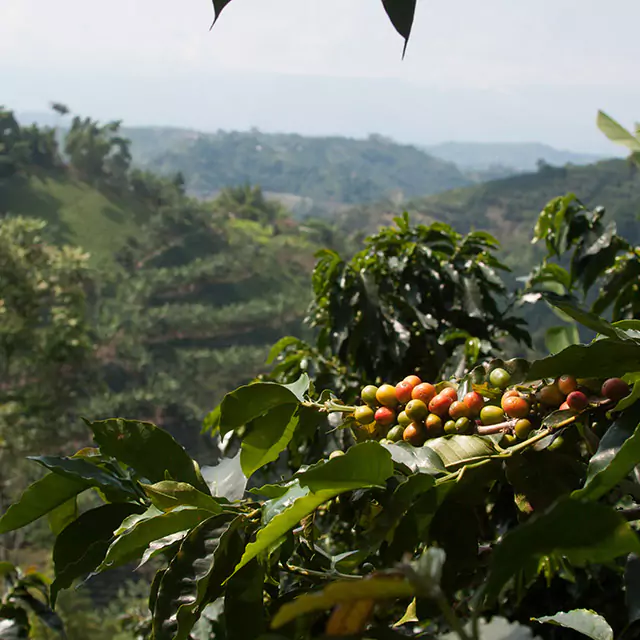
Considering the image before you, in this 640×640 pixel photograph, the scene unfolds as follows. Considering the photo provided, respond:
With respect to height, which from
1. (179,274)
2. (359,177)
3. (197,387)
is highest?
(359,177)

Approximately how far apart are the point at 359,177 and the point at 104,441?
2171 inches

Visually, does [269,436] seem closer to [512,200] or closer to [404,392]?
[404,392]

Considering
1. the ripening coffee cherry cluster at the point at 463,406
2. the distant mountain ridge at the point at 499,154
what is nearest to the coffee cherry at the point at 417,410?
the ripening coffee cherry cluster at the point at 463,406

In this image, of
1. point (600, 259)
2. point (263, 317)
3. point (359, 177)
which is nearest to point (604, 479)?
point (600, 259)

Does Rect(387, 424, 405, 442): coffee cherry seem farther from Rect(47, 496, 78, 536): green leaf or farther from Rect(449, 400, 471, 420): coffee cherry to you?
Rect(47, 496, 78, 536): green leaf

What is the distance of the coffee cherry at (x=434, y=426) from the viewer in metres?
0.47

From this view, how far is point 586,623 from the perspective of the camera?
1.64 feet

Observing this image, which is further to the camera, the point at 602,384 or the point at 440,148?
the point at 440,148

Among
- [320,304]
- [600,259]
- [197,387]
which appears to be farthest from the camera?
[197,387]

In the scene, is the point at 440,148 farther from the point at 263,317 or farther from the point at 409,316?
the point at 409,316

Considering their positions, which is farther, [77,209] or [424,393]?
[77,209]

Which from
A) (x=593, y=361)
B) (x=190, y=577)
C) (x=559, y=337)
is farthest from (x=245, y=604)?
(x=559, y=337)

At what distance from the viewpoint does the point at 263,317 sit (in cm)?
2239

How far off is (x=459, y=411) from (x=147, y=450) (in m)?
0.23
